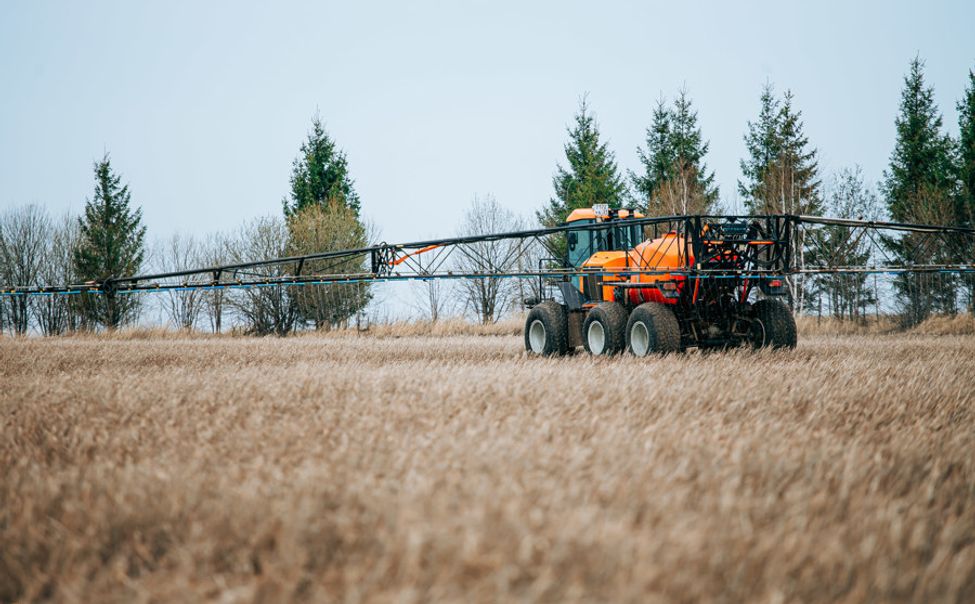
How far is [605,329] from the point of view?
10141 mm

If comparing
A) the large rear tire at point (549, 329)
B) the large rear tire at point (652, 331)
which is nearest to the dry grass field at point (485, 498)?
the large rear tire at point (652, 331)

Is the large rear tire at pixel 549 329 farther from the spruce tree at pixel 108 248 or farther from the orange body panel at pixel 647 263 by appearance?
the spruce tree at pixel 108 248

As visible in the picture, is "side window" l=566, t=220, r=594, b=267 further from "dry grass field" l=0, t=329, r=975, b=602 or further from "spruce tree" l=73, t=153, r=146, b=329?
"spruce tree" l=73, t=153, r=146, b=329

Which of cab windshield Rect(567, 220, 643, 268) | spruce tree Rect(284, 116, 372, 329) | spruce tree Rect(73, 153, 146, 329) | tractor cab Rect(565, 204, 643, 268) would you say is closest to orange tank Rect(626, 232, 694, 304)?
tractor cab Rect(565, 204, 643, 268)

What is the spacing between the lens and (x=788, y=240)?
32.6 ft

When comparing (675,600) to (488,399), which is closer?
(675,600)

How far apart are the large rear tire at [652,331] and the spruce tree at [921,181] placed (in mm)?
23400

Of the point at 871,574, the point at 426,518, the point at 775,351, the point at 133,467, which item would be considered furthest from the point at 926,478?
the point at 775,351

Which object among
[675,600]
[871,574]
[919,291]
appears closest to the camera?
[675,600]

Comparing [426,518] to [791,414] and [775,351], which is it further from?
[775,351]

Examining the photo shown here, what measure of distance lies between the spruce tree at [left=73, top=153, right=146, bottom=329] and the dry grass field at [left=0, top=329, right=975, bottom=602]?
3636 cm

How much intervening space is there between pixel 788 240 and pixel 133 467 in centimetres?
888

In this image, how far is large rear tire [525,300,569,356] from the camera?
11.1 meters

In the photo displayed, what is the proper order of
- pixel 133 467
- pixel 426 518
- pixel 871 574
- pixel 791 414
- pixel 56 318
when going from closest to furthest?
pixel 871 574, pixel 426 518, pixel 133 467, pixel 791 414, pixel 56 318
